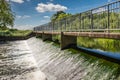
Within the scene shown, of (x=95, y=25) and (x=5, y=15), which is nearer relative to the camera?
(x=95, y=25)

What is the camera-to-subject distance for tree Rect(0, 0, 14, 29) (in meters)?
49.8

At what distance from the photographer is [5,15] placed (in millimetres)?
52188

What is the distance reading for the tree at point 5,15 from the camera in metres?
49.8

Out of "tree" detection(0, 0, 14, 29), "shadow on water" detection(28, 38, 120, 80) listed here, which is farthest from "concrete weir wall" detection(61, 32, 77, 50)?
"tree" detection(0, 0, 14, 29)

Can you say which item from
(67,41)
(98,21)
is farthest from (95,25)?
(67,41)

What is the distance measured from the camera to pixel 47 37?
113 ft

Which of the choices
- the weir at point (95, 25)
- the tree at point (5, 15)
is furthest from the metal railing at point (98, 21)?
the tree at point (5, 15)

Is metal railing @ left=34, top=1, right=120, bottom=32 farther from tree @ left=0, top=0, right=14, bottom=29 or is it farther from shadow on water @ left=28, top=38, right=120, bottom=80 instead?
tree @ left=0, top=0, right=14, bottom=29

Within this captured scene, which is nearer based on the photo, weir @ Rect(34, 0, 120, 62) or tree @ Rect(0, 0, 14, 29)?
weir @ Rect(34, 0, 120, 62)

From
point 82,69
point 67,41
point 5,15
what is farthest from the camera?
point 5,15

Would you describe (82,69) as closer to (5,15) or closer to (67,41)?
(67,41)

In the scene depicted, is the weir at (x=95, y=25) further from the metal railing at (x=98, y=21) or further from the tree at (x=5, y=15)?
the tree at (x=5, y=15)

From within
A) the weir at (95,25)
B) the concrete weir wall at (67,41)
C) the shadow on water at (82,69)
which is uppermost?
the weir at (95,25)

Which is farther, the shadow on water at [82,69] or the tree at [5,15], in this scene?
the tree at [5,15]
